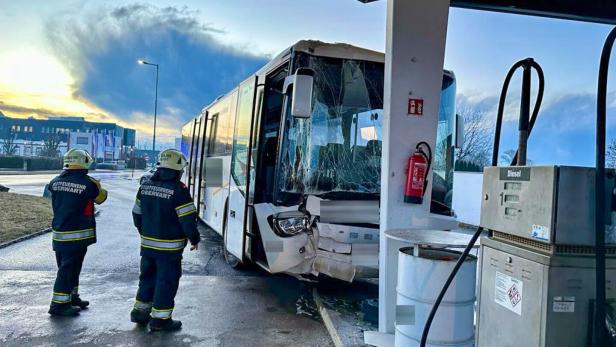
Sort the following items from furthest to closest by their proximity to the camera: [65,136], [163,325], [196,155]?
[65,136], [196,155], [163,325]

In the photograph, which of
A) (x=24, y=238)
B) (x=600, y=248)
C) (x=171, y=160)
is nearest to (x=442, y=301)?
(x=600, y=248)

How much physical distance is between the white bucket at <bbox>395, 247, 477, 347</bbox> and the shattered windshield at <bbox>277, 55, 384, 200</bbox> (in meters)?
2.43

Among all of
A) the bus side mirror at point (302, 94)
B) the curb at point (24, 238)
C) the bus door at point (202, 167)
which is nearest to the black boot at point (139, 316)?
the bus side mirror at point (302, 94)

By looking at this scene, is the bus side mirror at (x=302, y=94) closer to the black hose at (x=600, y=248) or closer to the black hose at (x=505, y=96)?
the black hose at (x=505, y=96)

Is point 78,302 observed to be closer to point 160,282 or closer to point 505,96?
point 160,282

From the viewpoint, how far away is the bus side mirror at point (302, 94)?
4.94 m

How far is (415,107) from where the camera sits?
4.36 m

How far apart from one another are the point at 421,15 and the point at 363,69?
174 centimetres

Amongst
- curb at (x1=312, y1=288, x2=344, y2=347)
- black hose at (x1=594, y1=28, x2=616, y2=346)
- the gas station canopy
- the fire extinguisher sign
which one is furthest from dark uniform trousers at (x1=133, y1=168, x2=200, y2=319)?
black hose at (x1=594, y1=28, x2=616, y2=346)

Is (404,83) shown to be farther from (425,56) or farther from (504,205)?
(504,205)

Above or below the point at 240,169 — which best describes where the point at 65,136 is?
above

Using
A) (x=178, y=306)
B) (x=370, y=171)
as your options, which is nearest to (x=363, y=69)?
(x=370, y=171)

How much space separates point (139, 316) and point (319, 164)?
8.62ft

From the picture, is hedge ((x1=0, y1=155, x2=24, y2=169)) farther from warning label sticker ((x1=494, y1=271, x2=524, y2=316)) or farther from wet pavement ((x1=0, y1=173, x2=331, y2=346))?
warning label sticker ((x1=494, y1=271, x2=524, y2=316))
